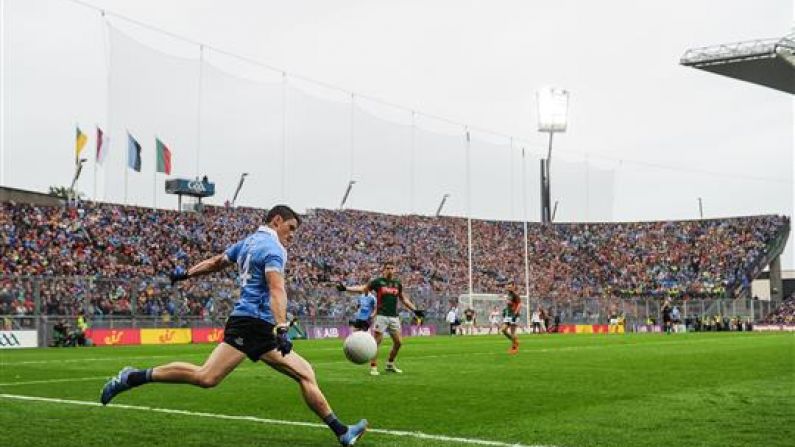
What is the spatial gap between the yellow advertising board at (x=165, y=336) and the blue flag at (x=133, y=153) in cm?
1422

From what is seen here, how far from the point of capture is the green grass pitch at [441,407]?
897 cm

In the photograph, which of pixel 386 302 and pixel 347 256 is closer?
pixel 386 302

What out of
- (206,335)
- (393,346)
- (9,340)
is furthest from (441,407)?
(206,335)

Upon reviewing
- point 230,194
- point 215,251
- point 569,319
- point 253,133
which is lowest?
point 569,319

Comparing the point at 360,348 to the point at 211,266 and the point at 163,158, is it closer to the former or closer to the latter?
the point at 211,266

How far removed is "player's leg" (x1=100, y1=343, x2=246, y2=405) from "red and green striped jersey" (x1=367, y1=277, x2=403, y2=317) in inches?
417

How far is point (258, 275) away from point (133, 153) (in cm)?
4452

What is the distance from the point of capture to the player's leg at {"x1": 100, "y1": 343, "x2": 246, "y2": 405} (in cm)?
819

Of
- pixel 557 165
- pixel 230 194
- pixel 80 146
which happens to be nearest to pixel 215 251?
pixel 230 194

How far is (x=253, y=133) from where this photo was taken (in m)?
58.0

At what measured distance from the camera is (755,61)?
48750mm

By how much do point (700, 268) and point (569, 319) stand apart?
18.0 meters

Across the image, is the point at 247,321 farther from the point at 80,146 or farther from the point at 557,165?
the point at 557,165

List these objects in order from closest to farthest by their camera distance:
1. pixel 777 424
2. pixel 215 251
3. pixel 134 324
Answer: pixel 777 424, pixel 134 324, pixel 215 251
